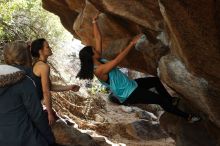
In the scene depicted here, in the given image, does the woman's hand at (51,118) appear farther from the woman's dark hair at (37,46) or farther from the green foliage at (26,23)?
the green foliage at (26,23)

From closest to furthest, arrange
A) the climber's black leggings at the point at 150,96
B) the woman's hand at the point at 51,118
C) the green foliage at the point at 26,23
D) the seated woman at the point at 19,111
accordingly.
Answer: the seated woman at the point at 19,111
the woman's hand at the point at 51,118
the climber's black leggings at the point at 150,96
the green foliage at the point at 26,23

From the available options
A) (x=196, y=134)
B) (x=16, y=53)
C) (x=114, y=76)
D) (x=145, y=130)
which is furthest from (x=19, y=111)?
(x=145, y=130)

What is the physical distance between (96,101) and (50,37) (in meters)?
3.07

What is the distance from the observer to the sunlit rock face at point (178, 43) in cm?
498

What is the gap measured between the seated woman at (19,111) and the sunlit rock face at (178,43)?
6.57 ft

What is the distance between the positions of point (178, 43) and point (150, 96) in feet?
4.14

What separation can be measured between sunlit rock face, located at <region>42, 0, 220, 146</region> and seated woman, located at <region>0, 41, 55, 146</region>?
200 centimetres

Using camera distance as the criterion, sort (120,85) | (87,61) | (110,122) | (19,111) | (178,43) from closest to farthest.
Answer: (19,111), (178,43), (87,61), (120,85), (110,122)

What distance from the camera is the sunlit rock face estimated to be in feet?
16.4

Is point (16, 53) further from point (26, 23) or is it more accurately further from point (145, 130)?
point (26, 23)

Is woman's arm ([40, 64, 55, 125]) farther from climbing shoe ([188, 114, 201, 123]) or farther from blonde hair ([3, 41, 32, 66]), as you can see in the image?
climbing shoe ([188, 114, 201, 123])

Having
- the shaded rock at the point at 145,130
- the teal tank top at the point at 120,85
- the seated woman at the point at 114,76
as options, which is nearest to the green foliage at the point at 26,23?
the shaded rock at the point at 145,130

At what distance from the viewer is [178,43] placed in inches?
221

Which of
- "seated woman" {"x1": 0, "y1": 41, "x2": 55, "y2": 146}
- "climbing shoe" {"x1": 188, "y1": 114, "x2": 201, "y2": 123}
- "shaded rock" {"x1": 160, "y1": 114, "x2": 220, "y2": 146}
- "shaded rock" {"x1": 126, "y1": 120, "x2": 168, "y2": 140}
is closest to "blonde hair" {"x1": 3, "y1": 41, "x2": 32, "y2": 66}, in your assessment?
"seated woman" {"x1": 0, "y1": 41, "x2": 55, "y2": 146}
